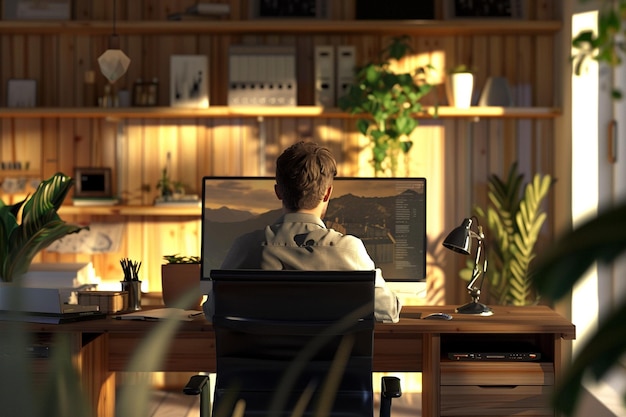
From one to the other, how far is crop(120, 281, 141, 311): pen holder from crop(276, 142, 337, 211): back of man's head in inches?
35.2

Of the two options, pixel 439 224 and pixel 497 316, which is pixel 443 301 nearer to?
pixel 439 224

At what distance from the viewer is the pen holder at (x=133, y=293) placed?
352 centimetres

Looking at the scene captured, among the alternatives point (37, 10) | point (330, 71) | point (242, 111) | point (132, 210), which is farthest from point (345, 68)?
point (37, 10)

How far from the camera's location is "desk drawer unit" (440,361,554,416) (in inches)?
125

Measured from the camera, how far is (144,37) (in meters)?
5.85

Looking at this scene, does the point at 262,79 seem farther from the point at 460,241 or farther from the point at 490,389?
the point at 490,389

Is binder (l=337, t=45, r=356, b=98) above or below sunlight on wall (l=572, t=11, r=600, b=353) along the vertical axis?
above

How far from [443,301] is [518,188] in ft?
2.64

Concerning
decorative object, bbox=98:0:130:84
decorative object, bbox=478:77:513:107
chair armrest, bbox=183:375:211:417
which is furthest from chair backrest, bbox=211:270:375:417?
decorative object, bbox=478:77:513:107

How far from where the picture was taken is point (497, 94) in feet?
18.6

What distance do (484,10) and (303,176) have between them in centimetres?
323

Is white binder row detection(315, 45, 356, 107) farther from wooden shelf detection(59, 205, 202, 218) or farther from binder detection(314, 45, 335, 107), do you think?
wooden shelf detection(59, 205, 202, 218)

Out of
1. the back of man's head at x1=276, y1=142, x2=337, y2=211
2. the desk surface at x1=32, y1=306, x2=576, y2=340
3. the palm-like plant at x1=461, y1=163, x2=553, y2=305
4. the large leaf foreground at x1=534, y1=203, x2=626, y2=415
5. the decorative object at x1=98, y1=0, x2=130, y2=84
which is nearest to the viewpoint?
the large leaf foreground at x1=534, y1=203, x2=626, y2=415

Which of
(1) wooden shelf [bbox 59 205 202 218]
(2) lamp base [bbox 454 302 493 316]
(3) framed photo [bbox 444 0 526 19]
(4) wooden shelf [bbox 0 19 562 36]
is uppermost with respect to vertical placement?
(3) framed photo [bbox 444 0 526 19]
